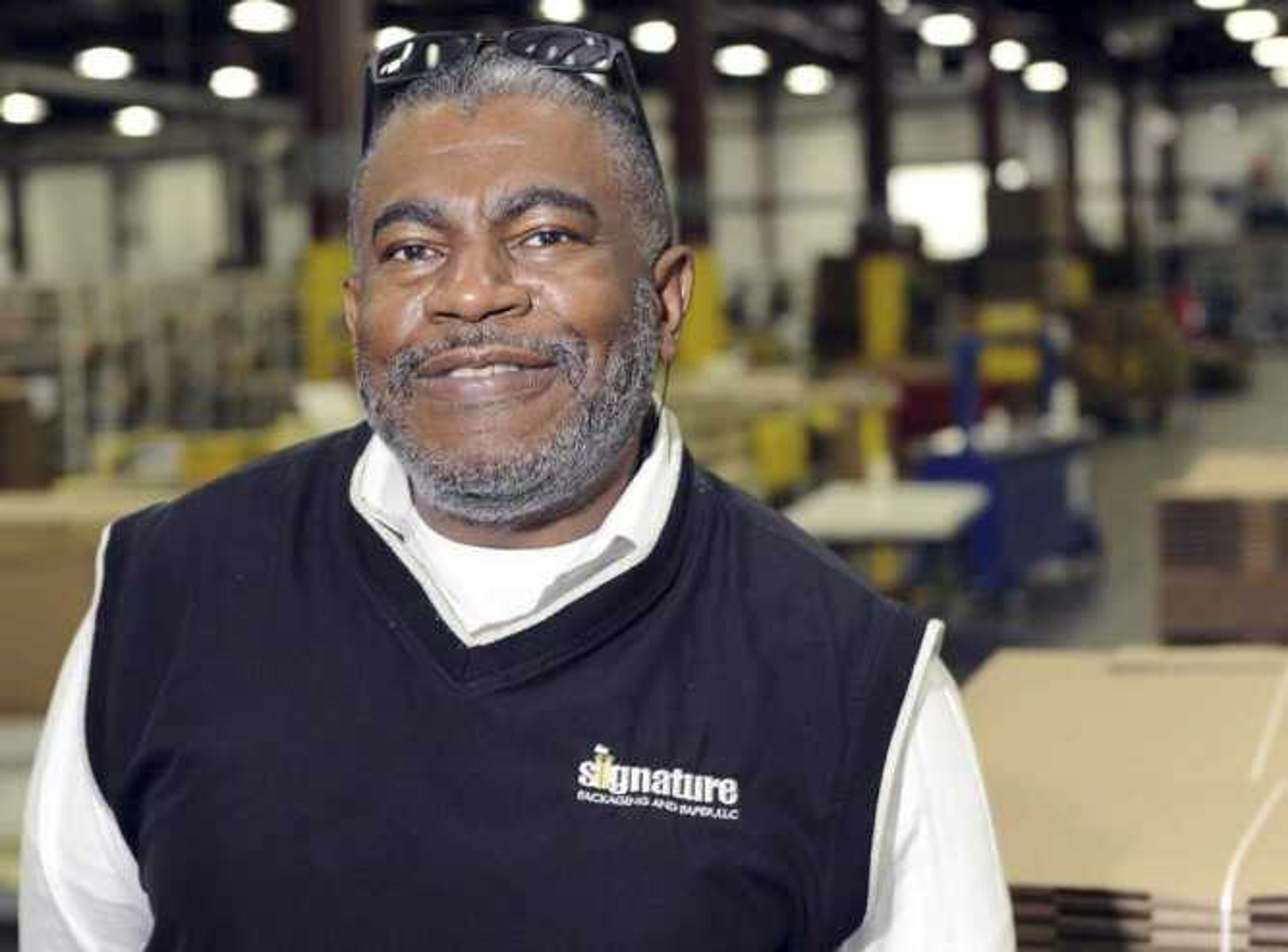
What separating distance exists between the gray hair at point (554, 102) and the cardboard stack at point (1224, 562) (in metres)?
3.55

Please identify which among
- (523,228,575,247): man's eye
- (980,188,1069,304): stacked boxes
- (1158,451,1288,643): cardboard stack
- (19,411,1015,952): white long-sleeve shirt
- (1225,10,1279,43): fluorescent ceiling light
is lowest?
(1158,451,1288,643): cardboard stack

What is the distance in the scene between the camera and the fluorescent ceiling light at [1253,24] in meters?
26.9

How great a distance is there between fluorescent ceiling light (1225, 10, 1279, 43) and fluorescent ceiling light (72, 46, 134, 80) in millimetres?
14059

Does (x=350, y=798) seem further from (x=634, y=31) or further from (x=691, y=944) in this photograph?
(x=634, y=31)

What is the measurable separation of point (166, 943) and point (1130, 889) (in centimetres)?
86

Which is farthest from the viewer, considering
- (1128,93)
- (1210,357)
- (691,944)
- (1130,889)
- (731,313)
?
(1128,93)

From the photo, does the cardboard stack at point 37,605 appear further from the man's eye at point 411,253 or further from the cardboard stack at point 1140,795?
the man's eye at point 411,253

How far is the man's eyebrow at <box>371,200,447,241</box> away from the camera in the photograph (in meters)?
1.64

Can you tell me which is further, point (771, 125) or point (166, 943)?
point (771, 125)

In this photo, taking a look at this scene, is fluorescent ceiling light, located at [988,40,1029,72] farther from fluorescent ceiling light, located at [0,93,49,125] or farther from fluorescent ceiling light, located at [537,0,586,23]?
fluorescent ceiling light, located at [0,93,49,125]

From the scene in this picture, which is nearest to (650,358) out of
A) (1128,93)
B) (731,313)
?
(731,313)

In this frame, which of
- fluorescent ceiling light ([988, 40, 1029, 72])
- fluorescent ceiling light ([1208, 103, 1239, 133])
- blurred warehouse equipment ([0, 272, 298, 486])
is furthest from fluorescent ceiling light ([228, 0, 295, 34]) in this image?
fluorescent ceiling light ([1208, 103, 1239, 133])

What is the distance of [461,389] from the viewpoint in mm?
1647

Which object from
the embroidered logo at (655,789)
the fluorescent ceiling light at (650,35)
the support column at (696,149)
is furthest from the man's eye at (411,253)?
the fluorescent ceiling light at (650,35)
